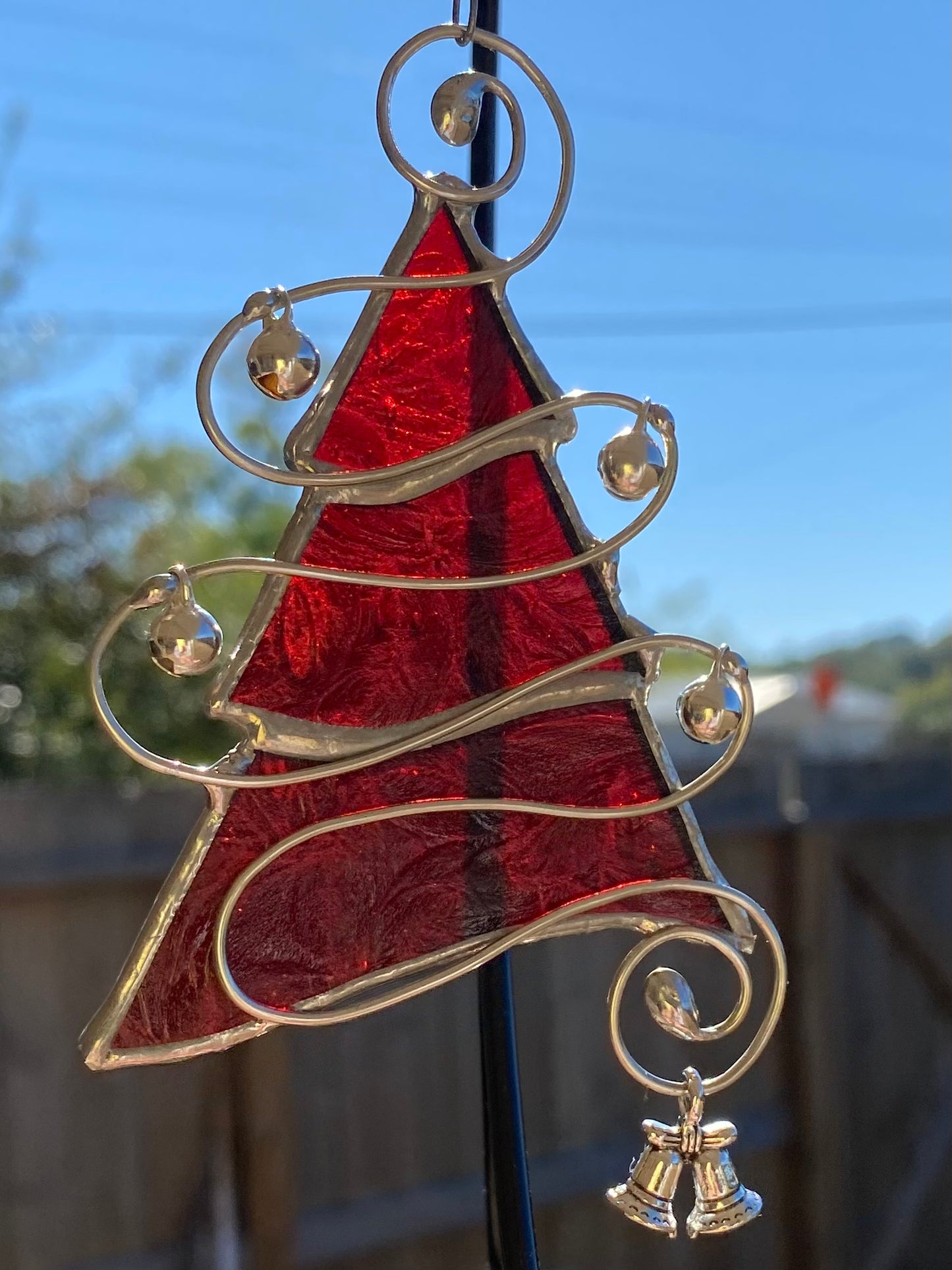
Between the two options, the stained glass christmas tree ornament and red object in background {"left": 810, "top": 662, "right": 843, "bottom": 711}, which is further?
red object in background {"left": 810, "top": 662, "right": 843, "bottom": 711}

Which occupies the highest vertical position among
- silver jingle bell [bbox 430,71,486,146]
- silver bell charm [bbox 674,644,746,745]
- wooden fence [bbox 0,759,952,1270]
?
silver jingle bell [bbox 430,71,486,146]

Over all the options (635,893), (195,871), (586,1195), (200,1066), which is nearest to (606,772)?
(635,893)

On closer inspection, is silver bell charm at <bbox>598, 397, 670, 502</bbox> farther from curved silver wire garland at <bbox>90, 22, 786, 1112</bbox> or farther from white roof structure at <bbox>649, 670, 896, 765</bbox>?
white roof structure at <bbox>649, 670, 896, 765</bbox>

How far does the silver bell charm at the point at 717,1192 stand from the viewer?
500 millimetres

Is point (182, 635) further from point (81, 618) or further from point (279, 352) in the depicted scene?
point (81, 618)

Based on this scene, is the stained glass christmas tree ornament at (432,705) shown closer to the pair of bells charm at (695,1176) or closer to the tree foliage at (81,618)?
the pair of bells charm at (695,1176)

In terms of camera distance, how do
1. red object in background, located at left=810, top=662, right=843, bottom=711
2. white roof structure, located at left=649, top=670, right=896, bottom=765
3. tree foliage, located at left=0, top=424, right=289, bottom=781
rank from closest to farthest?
tree foliage, located at left=0, top=424, right=289, bottom=781
white roof structure, located at left=649, top=670, right=896, bottom=765
red object in background, located at left=810, top=662, right=843, bottom=711

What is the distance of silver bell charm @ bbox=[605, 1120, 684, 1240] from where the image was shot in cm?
50

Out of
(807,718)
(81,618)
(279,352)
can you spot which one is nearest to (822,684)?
(807,718)

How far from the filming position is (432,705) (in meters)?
0.50

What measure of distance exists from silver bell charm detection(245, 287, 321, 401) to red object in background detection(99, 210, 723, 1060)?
0.04 meters

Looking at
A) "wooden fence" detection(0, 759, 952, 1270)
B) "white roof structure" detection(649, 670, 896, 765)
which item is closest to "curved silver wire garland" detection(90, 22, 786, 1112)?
"wooden fence" detection(0, 759, 952, 1270)

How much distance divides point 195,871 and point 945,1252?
7.03 feet

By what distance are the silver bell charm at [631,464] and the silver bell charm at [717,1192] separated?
27cm
